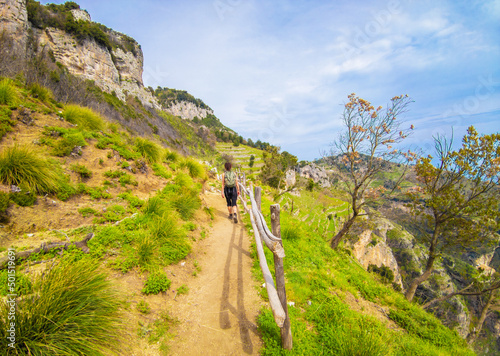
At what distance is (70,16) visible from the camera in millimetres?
33906

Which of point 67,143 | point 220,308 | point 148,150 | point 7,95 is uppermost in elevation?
point 7,95

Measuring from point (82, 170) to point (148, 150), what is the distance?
4.03 meters

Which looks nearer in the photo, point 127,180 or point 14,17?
point 127,180

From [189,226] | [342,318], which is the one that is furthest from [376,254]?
[189,226]

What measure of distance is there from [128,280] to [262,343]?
2.77 metres

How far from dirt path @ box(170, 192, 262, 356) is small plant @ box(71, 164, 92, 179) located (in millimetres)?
4712

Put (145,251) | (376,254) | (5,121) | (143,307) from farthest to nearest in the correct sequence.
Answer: (376,254) → (5,121) → (145,251) → (143,307)

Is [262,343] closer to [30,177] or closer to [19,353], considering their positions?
[19,353]

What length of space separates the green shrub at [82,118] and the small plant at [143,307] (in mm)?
8994

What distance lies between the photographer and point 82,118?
8.91 m

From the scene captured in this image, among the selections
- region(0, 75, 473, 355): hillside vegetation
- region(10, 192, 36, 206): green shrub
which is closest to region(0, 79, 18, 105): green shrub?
region(0, 75, 473, 355): hillside vegetation

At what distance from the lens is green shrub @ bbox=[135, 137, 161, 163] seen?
984 cm

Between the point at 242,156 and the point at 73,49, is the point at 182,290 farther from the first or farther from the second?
the point at 242,156

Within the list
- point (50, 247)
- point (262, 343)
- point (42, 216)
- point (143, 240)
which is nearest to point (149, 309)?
point (143, 240)
